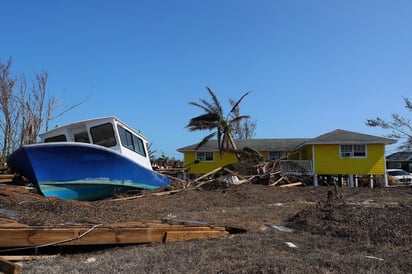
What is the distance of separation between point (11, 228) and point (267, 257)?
3.62 m

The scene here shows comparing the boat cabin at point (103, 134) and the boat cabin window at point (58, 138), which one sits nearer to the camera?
the boat cabin at point (103, 134)

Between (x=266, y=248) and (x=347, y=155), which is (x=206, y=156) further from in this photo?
(x=266, y=248)

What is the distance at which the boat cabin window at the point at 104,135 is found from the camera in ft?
51.2

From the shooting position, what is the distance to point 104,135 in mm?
Answer: 15789

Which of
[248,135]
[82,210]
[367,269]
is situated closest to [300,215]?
[367,269]

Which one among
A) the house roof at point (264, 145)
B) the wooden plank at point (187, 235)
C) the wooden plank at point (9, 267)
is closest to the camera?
the wooden plank at point (9, 267)

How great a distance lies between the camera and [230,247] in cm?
642

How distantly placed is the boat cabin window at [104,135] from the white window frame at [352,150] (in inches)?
753

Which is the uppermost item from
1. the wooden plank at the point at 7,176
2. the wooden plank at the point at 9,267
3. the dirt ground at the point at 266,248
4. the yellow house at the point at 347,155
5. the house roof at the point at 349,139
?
the house roof at the point at 349,139

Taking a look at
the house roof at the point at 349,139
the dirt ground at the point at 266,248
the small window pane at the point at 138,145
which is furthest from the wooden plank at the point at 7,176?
the house roof at the point at 349,139

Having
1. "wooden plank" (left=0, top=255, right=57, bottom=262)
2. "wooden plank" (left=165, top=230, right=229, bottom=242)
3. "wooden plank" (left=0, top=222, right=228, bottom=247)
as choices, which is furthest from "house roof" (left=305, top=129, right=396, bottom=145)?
"wooden plank" (left=0, top=255, right=57, bottom=262)

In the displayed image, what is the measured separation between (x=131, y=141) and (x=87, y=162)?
290cm

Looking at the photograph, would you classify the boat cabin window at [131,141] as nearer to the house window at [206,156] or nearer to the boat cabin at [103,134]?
the boat cabin at [103,134]

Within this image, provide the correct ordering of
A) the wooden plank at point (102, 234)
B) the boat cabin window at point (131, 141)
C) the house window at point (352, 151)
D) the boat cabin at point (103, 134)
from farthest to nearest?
1. the house window at point (352, 151)
2. the boat cabin window at point (131, 141)
3. the boat cabin at point (103, 134)
4. the wooden plank at point (102, 234)
